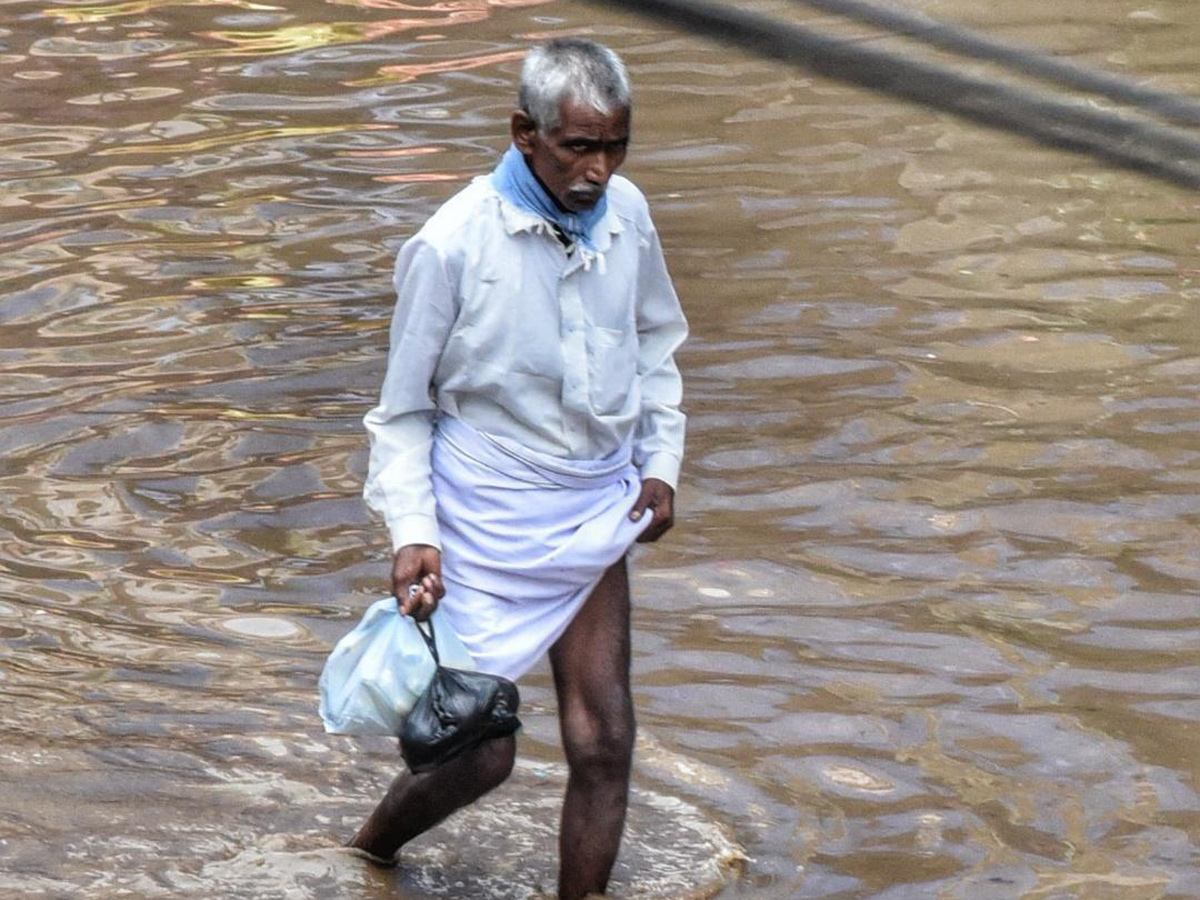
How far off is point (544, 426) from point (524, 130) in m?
0.54

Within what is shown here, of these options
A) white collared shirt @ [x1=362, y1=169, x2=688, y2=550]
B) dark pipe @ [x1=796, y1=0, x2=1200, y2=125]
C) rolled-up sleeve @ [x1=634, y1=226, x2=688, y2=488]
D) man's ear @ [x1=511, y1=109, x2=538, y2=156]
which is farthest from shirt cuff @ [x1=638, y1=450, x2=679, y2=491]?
dark pipe @ [x1=796, y1=0, x2=1200, y2=125]

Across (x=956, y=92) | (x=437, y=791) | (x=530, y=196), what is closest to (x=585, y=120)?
(x=530, y=196)

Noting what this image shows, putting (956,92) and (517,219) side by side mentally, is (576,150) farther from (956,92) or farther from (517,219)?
(956,92)

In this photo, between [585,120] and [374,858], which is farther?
[374,858]

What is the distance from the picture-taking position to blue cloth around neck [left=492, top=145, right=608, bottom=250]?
13.4ft

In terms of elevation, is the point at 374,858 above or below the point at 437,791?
below

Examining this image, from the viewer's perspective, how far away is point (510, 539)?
13.9ft

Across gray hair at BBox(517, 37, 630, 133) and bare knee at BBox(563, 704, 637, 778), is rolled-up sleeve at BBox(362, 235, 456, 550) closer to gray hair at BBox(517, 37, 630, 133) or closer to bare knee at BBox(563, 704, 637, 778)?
gray hair at BBox(517, 37, 630, 133)

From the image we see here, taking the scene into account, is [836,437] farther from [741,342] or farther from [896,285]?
[896,285]

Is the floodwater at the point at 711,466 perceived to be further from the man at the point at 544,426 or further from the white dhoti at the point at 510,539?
the white dhoti at the point at 510,539

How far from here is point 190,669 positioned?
5719mm

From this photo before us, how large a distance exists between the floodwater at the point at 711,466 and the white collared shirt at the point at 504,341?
3.20 ft

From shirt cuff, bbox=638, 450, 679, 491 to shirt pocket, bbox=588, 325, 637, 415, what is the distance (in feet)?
0.63

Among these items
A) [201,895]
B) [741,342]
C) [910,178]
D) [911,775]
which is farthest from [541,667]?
[910,178]
